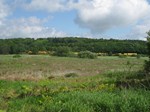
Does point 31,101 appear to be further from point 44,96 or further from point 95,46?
point 95,46

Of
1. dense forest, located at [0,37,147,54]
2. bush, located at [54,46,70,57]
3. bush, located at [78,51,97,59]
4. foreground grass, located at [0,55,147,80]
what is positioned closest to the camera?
foreground grass, located at [0,55,147,80]

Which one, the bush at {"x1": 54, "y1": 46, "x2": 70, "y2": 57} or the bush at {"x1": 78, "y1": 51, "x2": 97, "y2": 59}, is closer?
the bush at {"x1": 78, "y1": 51, "x2": 97, "y2": 59}

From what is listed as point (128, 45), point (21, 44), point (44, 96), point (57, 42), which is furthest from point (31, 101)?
point (57, 42)

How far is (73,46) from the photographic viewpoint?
98312 millimetres

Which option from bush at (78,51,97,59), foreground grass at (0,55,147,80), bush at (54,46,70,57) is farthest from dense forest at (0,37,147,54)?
foreground grass at (0,55,147,80)

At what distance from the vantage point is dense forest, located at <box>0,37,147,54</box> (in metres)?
86.4

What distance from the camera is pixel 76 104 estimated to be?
11484 mm

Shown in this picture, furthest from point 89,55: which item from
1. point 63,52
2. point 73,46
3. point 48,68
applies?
point 48,68

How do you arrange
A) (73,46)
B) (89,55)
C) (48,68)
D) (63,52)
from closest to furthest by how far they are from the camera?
(48,68) → (89,55) → (63,52) → (73,46)

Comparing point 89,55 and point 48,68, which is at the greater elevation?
point 48,68

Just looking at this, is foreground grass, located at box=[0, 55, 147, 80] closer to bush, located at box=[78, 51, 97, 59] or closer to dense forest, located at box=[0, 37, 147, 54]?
bush, located at box=[78, 51, 97, 59]

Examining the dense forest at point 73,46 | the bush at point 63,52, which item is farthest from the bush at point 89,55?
the dense forest at point 73,46

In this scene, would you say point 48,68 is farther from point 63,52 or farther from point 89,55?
point 63,52

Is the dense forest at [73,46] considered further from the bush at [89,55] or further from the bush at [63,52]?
the bush at [89,55]
